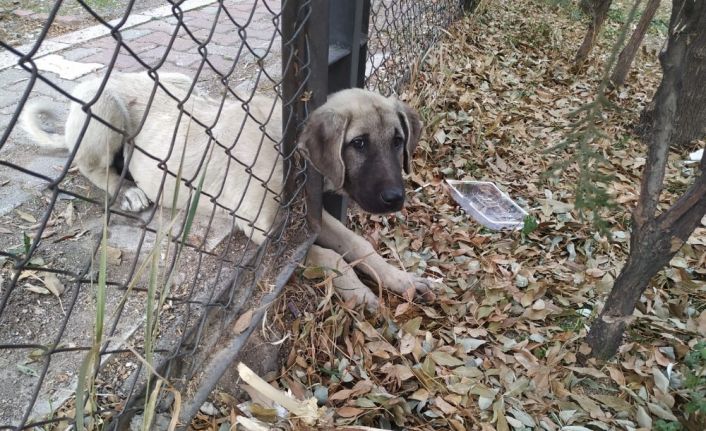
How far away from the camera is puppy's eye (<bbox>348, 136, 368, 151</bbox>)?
2.70m

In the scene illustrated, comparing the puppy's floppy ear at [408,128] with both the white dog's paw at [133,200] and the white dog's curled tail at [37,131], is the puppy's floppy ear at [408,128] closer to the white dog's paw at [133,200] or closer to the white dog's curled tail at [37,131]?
the white dog's paw at [133,200]

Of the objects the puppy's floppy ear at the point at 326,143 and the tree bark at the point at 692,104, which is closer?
the puppy's floppy ear at the point at 326,143

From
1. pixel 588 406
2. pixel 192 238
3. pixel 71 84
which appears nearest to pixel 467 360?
pixel 588 406

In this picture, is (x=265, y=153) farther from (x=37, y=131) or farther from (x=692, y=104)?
(x=692, y=104)

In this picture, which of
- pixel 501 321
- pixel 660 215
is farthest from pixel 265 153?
pixel 660 215

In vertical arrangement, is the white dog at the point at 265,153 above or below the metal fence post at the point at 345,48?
below

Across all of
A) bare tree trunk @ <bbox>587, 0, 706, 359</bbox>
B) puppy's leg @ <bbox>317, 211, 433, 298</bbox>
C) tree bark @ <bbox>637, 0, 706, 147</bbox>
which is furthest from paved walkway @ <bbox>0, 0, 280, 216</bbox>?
tree bark @ <bbox>637, 0, 706, 147</bbox>

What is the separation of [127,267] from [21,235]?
0.58 metres

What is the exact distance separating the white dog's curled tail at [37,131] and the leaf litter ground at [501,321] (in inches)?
72.2

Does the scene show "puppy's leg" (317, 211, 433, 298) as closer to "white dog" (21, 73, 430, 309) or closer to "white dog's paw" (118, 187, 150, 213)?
"white dog" (21, 73, 430, 309)

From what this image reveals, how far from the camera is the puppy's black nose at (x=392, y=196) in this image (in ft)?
8.46

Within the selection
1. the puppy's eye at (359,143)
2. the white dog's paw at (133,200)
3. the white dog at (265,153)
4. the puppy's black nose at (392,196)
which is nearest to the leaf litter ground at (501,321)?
the white dog at (265,153)

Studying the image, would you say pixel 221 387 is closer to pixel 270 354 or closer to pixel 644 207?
pixel 270 354

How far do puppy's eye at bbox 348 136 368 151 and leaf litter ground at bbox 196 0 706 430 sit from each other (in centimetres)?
67
